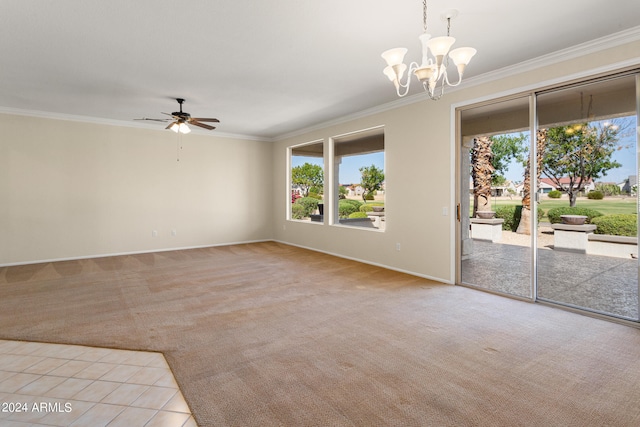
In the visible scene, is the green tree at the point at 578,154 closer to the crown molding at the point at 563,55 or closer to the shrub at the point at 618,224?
the shrub at the point at 618,224

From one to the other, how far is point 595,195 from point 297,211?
5.77 meters

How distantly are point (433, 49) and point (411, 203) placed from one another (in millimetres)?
2912

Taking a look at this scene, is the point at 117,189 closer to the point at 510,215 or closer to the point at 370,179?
the point at 370,179

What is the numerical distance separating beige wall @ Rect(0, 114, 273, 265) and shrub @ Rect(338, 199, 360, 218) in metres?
2.45

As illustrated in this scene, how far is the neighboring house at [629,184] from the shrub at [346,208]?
4.22 m

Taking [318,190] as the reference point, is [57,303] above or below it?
below

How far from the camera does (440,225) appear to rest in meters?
4.52

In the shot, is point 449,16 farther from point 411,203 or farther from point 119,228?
point 119,228

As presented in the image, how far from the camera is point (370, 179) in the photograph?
250 inches

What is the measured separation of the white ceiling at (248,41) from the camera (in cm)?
254

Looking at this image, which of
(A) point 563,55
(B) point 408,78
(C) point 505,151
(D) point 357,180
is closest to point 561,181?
(C) point 505,151

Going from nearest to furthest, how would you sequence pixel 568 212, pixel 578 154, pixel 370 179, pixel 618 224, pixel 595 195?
pixel 618 224
pixel 595 195
pixel 578 154
pixel 568 212
pixel 370 179

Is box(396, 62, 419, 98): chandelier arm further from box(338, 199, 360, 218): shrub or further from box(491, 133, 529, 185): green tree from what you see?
box(338, 199, 360, 218): shrub

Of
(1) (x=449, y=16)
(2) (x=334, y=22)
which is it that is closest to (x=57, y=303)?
(2) (x=334, y=22)
